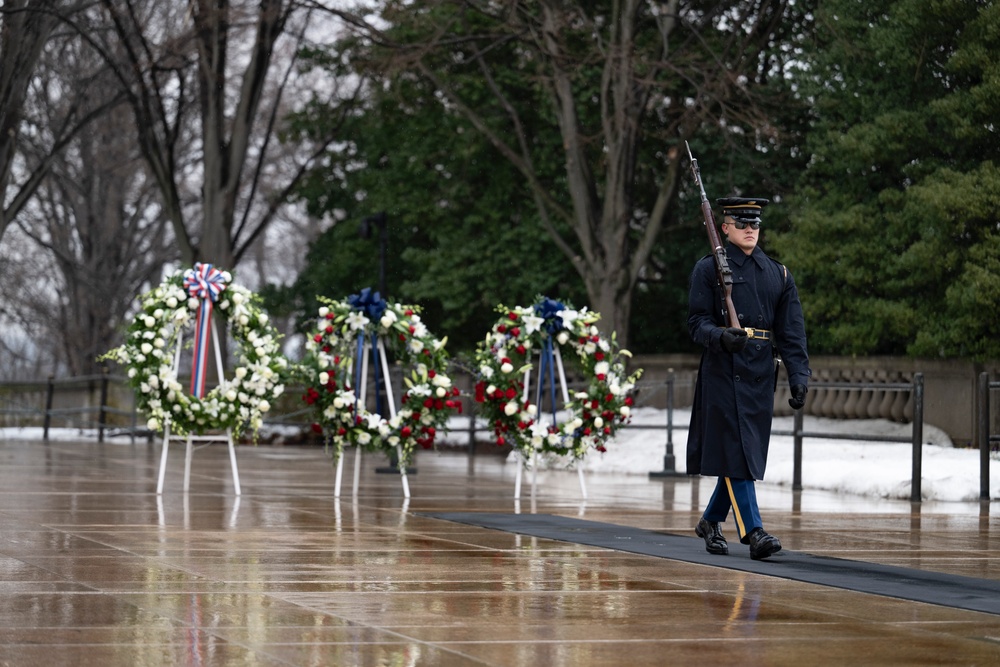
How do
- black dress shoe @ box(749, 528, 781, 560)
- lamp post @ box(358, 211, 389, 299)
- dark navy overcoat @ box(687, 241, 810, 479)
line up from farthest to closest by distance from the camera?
lamp post @ box(358, 211, 389, 299), dark navy overcoat @ box(687, 241, 810, 479), black dress shoe @ box(749, 528, 781, 560)

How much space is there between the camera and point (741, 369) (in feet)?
30.6

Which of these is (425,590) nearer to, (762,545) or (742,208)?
(762,545)

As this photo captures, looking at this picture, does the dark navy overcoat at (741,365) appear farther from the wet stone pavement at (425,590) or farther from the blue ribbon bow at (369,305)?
the blue ribbon bow at (369,305)

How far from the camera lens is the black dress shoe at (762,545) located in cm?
890

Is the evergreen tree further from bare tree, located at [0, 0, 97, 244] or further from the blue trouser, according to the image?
the blue trouser

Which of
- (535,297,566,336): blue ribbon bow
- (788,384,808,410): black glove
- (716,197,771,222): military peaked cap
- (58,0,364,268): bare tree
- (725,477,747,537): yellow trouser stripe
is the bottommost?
(725,477,747,537): yellow trouser stripe

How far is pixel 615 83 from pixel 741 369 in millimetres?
17875

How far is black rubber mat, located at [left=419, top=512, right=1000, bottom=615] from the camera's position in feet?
24.6

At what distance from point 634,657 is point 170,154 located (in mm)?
24958

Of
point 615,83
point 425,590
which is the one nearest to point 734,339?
point 425,590

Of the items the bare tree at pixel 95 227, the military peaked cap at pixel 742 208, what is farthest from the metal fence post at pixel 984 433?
the bare tree at pixel 95 227

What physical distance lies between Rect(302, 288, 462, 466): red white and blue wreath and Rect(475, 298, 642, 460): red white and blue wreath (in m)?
0.48

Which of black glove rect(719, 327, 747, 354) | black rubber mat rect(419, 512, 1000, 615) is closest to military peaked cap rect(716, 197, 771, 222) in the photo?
black glove rect(719, 327, 747, 354)

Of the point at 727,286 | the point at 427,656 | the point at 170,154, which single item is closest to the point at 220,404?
the point at 727,286
